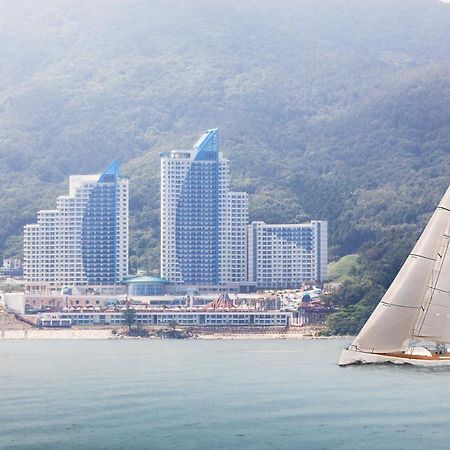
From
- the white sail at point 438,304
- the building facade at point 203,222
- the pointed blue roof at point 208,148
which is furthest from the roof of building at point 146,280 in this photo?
the white sail at point 438,304

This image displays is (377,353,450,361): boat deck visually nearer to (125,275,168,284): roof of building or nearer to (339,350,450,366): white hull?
(339,350,450,366): white hull

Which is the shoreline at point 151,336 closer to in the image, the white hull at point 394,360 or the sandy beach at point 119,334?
the sandy beach at point 119,334

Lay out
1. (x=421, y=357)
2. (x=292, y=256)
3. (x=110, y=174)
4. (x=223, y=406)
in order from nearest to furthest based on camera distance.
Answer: (x=223, y=406) → (x=421, y=357) → (x=292, y=256) → (x=110, y=174)

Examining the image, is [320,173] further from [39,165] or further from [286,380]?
[286,380]

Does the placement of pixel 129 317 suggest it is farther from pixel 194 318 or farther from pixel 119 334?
pixel 194 318

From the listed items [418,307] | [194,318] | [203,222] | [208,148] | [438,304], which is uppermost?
[208,148]

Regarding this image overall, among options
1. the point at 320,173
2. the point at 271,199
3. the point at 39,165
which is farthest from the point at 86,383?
the point at 39,165

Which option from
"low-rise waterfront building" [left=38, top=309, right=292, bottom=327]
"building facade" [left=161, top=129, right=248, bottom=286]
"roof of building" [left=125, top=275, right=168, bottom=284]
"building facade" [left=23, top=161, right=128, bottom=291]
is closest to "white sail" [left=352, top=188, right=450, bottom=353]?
"low-rise waterfront building" [left=38, top=309, right=292, bottom=327]

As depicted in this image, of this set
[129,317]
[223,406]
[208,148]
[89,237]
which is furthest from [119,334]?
[223,406]
